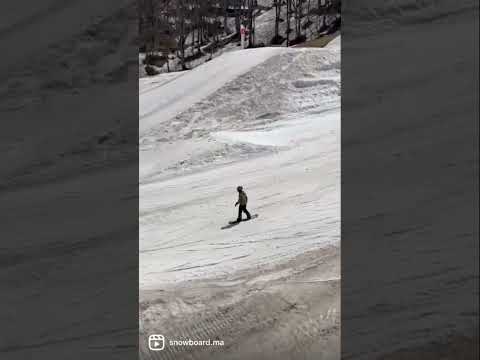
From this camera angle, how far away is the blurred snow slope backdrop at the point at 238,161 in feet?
22.5

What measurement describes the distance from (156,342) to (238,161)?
13.9 ft

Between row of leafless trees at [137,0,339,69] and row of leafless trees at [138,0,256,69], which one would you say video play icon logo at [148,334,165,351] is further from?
row of leafless trees at [138,0,256,69]

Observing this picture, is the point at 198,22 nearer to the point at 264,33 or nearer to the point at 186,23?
the point at 186,23

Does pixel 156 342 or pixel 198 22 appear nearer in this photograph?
pixel 156 342

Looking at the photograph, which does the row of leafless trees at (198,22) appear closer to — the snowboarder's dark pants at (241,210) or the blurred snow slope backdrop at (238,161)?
the blurred snow slope backdrop at (238,161)

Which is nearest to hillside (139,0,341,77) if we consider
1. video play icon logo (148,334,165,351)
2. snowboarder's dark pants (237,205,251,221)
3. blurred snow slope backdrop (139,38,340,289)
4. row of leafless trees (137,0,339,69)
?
row of leafless trees (137,0,339,69)

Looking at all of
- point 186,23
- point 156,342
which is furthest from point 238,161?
point 186,23

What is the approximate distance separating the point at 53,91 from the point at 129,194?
150 centimetres

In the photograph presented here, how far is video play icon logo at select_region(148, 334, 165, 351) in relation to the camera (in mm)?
5605

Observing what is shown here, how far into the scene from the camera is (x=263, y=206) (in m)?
7.77

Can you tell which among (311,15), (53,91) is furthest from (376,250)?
(311,15)

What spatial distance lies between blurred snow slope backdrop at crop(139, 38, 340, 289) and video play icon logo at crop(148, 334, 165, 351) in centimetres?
65

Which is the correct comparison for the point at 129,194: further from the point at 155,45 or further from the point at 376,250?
the point at 155,45

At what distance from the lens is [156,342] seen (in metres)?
5.62
